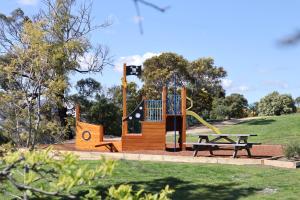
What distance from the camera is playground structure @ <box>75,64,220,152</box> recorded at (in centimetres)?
1850

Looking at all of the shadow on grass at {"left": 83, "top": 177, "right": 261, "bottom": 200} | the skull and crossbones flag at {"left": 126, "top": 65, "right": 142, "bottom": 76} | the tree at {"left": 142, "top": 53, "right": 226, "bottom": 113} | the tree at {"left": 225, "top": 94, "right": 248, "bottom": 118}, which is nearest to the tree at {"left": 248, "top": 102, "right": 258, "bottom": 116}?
the tree at {"left": 225, "top": 94, "right": 248, "bottom": 118}

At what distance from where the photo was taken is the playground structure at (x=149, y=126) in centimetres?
1850

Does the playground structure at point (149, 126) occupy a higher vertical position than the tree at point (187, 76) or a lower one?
lower

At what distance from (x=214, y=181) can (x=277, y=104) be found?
30.7 meters

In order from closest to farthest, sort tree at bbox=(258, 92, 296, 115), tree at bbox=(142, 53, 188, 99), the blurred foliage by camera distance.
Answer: the blurred foliage < tree at bbox=(142, 53, 188, 99) < tree at bbox=(258, 92, 296, 115)

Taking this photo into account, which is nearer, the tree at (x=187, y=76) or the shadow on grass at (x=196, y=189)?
the shadow on grass at (x=196, y=189)

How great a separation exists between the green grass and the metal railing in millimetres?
5489

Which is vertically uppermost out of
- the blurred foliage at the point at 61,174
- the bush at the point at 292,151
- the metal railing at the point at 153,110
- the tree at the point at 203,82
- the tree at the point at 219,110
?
the tree at the point at 203,82

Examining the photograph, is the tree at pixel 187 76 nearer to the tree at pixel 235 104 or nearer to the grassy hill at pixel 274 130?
the tree at pixel 235 104

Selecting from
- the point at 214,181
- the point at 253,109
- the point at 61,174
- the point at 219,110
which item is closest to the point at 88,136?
the point at 214,181

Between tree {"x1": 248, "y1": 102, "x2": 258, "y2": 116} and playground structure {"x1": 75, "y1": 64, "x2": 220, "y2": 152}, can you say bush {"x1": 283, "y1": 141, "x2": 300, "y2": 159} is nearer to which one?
playground structure {"x1": 75, "y1": 64, "x2": 220, "y2": 152}

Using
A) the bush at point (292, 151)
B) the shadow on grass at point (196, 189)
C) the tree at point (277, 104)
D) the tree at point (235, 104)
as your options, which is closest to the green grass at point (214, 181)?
the shadow on grass at point (196, 189)

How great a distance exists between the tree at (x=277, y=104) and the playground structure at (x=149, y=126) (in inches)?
878

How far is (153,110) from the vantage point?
742 inches
